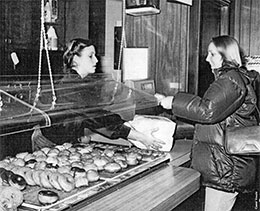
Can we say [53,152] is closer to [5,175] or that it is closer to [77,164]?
[77,164]

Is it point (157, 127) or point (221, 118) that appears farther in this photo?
point (157, 127)

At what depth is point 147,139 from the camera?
2588 mm

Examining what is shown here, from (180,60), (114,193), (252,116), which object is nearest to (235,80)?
(252,116)

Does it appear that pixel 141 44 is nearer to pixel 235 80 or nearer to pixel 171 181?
pixel 235 80

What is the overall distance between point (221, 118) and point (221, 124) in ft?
0.23

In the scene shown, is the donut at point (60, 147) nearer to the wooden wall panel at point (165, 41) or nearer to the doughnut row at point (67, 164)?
the doughnut row at point (67, 164)

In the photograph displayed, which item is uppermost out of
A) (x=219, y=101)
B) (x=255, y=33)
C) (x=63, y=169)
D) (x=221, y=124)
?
(x=255, y=33)

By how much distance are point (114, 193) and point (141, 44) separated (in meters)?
1.95

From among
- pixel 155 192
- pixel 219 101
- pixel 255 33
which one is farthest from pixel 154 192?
pixel 255 33

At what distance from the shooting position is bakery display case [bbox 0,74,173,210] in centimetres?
166

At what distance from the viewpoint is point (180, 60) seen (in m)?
3.59

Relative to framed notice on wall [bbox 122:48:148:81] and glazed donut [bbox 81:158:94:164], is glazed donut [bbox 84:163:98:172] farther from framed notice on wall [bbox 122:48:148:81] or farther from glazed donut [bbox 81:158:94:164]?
framed notice on wall [bbox 122:48:148:81]

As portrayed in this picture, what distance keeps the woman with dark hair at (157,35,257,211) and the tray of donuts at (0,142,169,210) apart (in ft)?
0.83

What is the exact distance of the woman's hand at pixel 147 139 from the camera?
2580 mm
